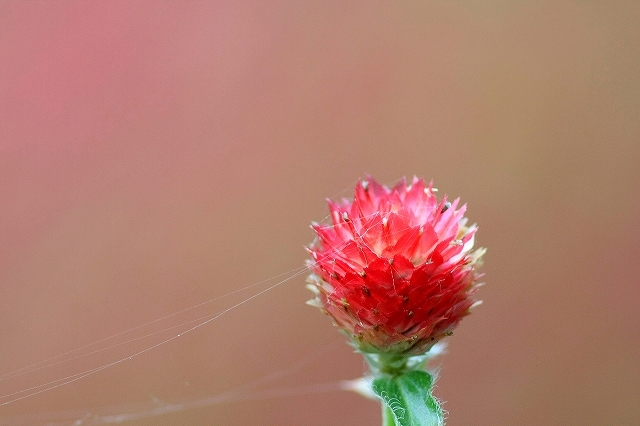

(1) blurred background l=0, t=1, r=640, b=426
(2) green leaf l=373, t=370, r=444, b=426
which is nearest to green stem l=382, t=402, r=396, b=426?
(2) green leaf l=373, t=370, r=444, b=426

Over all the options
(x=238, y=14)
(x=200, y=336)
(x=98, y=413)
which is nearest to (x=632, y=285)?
(x=200, y=336)

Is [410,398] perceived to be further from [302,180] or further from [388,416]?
[302,180]

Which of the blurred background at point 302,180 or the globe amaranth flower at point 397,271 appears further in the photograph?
the blurred background at point 302,180

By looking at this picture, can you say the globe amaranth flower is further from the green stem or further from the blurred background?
the blurred background

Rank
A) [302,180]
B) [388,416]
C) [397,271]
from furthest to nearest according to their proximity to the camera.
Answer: [302,180]
[388,416]
[397,271]

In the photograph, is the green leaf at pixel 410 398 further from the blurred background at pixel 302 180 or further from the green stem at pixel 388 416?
the blurred background at pixel 302 180

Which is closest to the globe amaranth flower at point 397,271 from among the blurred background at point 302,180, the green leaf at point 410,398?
the green leaf at point 410,398

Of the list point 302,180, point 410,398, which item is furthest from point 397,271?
point 302,180
